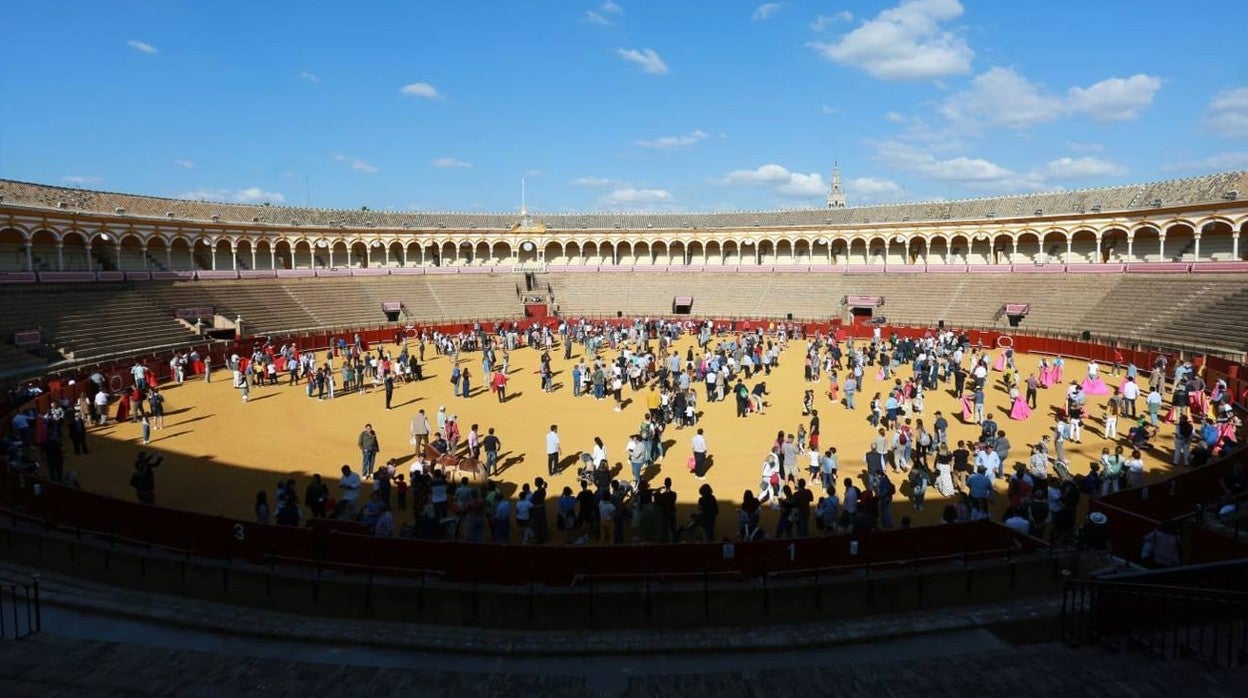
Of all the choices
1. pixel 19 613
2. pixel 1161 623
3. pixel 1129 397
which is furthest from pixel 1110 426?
pixel 19 613

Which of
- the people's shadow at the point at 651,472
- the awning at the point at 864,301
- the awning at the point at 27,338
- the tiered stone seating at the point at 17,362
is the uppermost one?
the awning at the point at 864,301

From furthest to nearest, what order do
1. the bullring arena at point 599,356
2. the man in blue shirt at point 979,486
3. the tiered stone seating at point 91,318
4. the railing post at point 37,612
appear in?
the tiered stone seating at point 91,318, the man in blue shirt at point 979,486, the bullring arena at point 599,356, the railing post at point 37,612

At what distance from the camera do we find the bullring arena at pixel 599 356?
1038 cm

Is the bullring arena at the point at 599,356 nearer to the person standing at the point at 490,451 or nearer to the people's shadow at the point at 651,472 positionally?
the people's shadow at the point at 651,472

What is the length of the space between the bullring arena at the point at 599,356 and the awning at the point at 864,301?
208 mm

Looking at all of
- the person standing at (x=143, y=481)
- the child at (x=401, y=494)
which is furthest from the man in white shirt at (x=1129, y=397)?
the person standing at (x=143, y=481)

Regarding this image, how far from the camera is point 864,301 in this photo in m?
53.5

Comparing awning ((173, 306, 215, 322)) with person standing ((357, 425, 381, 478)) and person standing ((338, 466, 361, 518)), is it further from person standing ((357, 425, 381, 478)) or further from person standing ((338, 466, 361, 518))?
person standing ((338, 466, 361, 518))

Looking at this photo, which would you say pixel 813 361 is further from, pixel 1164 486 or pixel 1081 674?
pixel 1081 674

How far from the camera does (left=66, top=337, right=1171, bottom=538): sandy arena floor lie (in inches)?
636

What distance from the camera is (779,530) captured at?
1177cm

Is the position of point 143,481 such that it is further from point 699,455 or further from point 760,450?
point 760,450

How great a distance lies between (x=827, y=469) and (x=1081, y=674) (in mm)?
7034

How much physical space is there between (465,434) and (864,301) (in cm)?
4000
